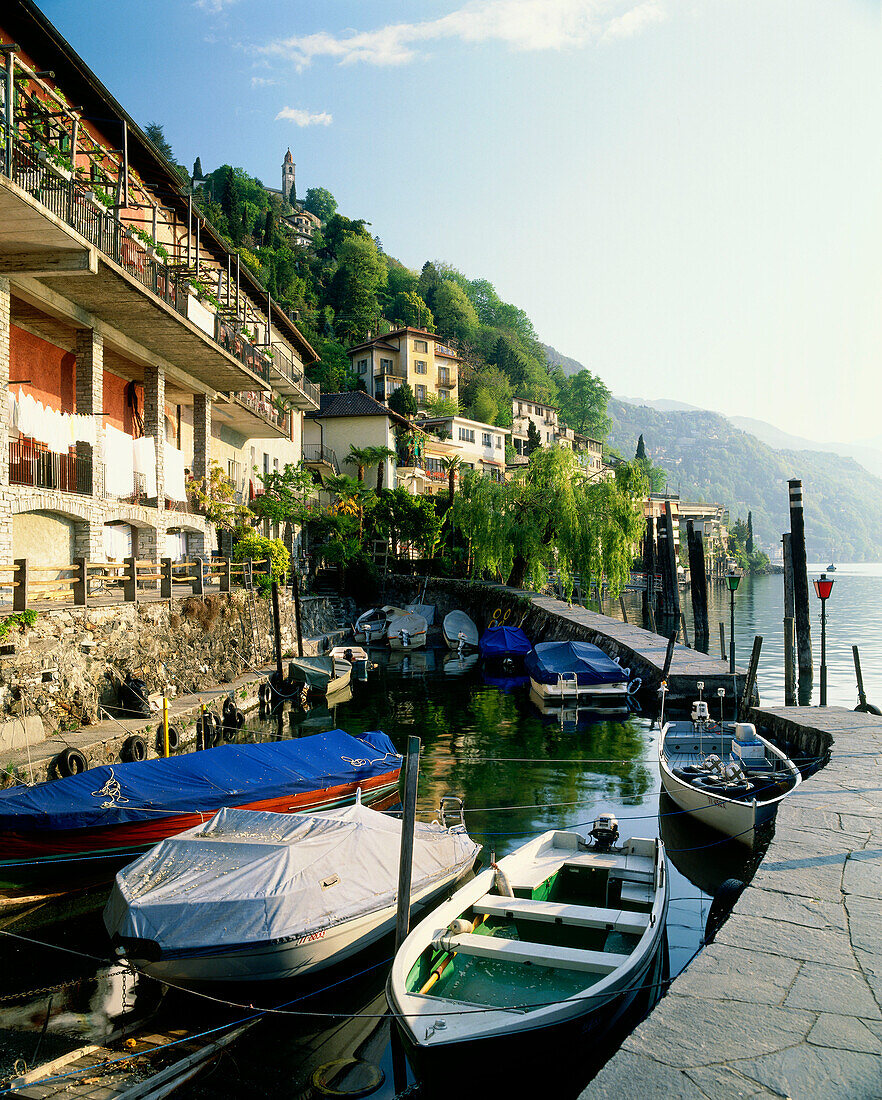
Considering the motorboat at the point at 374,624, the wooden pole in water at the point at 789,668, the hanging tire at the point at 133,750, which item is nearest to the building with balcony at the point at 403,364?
the motorboat at the point at 374,624

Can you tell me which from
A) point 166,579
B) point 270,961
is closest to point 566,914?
point 270,961

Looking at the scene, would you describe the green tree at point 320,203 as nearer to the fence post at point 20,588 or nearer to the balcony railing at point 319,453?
the balcony railing at point 319,453

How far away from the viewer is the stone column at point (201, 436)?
103 feet

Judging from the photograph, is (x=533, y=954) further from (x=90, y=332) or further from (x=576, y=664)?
(x=90, y=332)

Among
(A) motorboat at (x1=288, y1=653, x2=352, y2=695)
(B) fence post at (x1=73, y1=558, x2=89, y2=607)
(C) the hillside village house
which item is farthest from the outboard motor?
(A) motorboat at (x1=288, y1=653, x2=352, y2=695)

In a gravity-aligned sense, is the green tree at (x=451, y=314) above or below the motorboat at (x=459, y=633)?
above

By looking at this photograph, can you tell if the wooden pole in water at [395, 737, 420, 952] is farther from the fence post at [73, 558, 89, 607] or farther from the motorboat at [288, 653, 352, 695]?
the motorboat at [288, 653, 352, 695]

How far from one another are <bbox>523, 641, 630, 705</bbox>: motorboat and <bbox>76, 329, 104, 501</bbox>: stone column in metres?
15.5

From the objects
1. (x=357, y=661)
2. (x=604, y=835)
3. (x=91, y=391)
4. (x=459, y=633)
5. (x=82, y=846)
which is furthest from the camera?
(x=459, y=633)

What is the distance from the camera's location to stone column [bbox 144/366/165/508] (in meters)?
26.6

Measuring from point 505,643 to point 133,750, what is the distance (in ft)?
72.2

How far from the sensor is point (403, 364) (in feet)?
275

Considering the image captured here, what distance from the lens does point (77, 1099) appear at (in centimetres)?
685

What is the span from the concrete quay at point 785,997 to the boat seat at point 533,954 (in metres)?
1.40
